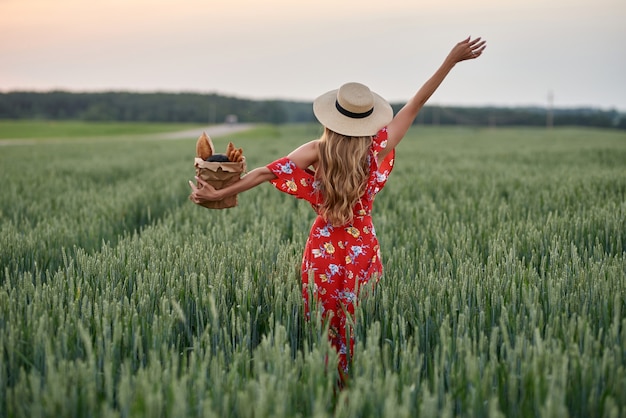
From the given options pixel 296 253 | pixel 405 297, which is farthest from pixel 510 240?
pixel 405 297

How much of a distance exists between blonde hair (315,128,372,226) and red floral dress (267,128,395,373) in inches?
4.2

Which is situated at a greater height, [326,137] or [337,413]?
[326,137]

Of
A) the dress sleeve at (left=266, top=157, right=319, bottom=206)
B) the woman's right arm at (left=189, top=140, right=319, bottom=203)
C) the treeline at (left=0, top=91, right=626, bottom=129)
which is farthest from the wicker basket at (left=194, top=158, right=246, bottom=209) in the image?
the treeline at (left=0, top=91, right=626, bottom=129)

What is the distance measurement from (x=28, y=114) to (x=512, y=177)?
346 feet

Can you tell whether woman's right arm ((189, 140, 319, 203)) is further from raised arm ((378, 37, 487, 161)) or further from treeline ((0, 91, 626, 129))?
treeline ((0, 91, 626, 129))

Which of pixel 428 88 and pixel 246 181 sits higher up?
pixel 428 88

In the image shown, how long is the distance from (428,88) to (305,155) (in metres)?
0.66

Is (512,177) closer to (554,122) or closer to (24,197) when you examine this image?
(24,197)

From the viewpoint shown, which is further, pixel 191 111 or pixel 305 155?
pixel 191 111

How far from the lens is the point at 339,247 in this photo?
278cm

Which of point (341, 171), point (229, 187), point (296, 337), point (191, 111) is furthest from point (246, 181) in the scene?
point (191, 111)

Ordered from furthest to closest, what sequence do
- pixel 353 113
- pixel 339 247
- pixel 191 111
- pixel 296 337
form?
pixel 191 111
pixel 339 247
pixel 353 113
pixel 296 337

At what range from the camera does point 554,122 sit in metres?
88.0

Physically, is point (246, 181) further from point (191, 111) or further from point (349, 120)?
point (191, 111)
